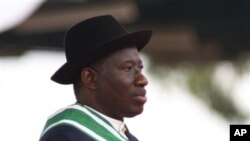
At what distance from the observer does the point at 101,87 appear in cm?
563

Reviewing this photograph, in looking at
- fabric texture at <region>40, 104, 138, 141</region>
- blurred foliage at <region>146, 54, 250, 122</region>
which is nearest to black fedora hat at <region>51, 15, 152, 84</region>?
fabric texture at <region>40, 104, 138, 141</region>

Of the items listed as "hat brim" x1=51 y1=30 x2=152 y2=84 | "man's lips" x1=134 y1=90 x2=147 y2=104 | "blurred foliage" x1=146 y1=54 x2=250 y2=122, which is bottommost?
"man's lips" x1=134 y1=90 x2=147 y2=104

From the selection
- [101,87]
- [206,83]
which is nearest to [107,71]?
[101,87]

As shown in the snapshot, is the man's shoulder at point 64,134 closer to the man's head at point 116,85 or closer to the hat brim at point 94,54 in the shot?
the man's head at point 116,85

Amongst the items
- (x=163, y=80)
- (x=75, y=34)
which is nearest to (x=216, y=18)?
(x=75, y=34)

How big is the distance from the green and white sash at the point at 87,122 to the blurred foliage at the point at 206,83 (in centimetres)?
1570

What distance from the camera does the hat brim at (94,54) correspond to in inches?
221

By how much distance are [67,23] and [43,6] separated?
1.72 ft

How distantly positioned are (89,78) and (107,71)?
0.09 metres

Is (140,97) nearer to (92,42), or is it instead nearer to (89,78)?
(89,78)

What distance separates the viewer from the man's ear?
5.64 metres

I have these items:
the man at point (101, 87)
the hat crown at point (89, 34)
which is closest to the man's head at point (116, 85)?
the man at point (101, 87)

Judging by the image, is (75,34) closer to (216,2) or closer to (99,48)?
(99,48)

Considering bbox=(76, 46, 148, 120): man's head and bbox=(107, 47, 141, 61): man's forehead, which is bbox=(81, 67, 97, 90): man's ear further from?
bbox=(107, 47, 141, 61): man's forehead
